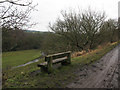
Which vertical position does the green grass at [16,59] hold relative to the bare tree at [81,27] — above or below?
below

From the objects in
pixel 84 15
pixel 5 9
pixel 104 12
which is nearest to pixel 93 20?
pixel 84 15

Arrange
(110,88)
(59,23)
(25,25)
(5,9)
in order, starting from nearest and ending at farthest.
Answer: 1. (110,88)
2. (5,9)
3. (25,25)
4. (59,23)

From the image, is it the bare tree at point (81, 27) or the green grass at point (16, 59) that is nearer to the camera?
the bare tree at point (81, 27)

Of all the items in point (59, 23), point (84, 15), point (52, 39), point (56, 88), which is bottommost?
point (56, 88)

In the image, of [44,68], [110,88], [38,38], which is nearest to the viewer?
[110,88]

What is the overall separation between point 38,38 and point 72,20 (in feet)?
70.6

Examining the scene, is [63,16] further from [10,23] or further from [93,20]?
[10,23]

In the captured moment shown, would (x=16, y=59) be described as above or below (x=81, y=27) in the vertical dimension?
below

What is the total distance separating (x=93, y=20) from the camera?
47.7 feet

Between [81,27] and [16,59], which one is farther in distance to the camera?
[16,59]

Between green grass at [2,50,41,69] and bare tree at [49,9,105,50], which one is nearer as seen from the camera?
bare tree at [49,9,105,50]

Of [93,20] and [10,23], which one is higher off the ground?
[93,20]

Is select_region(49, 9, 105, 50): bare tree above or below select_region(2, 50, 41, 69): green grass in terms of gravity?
above

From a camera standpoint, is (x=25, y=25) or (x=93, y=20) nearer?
(x=25, y=25)
